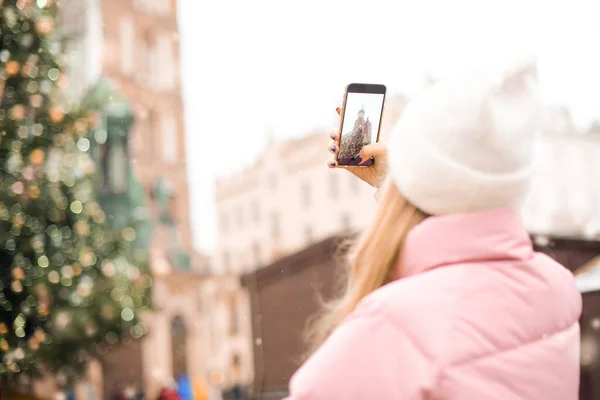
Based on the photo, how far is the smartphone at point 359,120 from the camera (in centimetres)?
145

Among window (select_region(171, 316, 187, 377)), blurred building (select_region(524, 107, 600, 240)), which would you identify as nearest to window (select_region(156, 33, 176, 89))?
window (select_region(171, 316, 187, 377))

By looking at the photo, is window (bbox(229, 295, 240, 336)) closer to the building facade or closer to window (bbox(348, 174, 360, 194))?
the building facade

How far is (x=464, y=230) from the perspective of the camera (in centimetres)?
100

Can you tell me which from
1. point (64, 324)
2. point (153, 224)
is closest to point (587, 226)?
point (64, 324)

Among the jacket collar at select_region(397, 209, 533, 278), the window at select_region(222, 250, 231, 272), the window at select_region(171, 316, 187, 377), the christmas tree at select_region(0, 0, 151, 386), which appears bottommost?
the window at select_region(171, 316, 187, 377)

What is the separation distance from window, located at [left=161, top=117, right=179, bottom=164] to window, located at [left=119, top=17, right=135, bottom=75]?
1529mm

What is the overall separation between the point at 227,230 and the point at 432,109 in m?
20.4

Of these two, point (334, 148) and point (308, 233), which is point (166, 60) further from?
point (334, 148)

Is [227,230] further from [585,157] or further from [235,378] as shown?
[585,157]

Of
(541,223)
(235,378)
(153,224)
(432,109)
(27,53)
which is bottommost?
(235,378)

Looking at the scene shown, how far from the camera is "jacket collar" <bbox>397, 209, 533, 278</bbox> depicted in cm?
99

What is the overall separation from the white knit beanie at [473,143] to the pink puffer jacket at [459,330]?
33 mm

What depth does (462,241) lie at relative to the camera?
0.99 metres

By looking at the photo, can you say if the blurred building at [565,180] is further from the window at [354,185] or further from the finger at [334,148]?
the window at [354,185]
